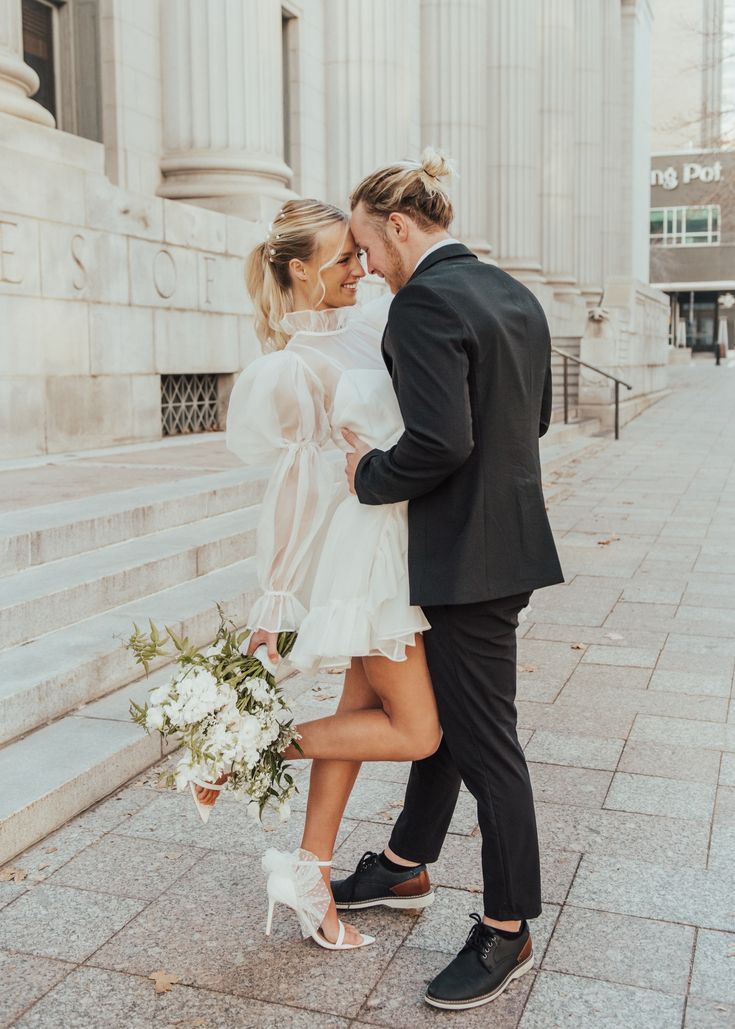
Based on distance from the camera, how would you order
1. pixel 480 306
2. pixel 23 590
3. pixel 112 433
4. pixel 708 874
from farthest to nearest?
pixel 112 433 → pixel 23 590 → pixel 708 874 → pixel 480 306

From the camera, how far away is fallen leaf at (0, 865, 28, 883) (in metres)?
3.63

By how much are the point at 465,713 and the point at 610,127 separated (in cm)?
3385

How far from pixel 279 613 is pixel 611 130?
111 ft

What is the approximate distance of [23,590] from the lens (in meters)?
5.27

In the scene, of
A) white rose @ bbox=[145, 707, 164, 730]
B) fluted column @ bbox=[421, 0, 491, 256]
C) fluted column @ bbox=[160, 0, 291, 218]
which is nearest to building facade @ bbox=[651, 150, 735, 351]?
fluted column @ bbox=[421, 0, 491, 256]

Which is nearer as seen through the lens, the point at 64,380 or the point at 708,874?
the point at 708,874

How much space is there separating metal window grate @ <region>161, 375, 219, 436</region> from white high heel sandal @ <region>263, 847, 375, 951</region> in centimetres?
875

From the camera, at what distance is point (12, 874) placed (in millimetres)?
3664

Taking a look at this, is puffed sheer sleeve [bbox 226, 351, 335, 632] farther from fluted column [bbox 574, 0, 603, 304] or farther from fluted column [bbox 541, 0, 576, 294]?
fluted column [bbox 574, 0, 603, 304]

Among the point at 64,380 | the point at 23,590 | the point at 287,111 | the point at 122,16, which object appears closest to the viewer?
the point at 23,590

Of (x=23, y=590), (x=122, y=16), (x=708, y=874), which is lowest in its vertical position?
(x=708, y=874)

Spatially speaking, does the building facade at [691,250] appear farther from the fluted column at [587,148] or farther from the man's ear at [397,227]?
the man's ear at [397,227]

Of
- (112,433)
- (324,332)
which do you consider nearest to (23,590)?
(324,332)

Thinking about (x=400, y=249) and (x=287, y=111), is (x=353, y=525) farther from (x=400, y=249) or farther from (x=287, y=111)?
(x=287, y=111)
